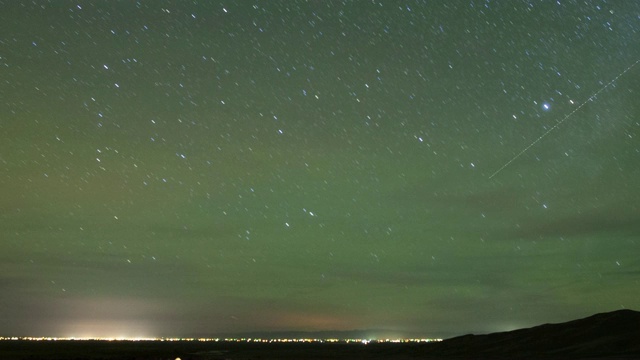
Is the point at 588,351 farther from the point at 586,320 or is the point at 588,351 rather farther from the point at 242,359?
the point at 242,359

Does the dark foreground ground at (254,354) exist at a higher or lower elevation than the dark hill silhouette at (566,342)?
higher

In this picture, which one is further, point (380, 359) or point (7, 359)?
point (7, 359)

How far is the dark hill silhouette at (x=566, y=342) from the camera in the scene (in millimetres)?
45312

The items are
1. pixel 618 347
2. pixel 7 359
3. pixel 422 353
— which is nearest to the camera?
pixel 618 347

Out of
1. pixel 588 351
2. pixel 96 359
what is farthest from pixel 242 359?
pixel 588 351

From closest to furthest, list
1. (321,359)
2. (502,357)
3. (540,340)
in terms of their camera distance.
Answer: (502,357), (540,340), (321,359)

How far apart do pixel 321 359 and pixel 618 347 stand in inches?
1151

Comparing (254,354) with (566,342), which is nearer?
(566,342)

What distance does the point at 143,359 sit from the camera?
7000cm

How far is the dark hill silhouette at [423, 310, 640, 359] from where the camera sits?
149 feet

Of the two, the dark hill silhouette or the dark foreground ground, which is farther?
the dark foreground ground

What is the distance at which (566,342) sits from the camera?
50750 millimetres

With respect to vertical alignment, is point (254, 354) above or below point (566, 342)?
above

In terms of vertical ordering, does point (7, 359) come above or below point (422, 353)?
above
